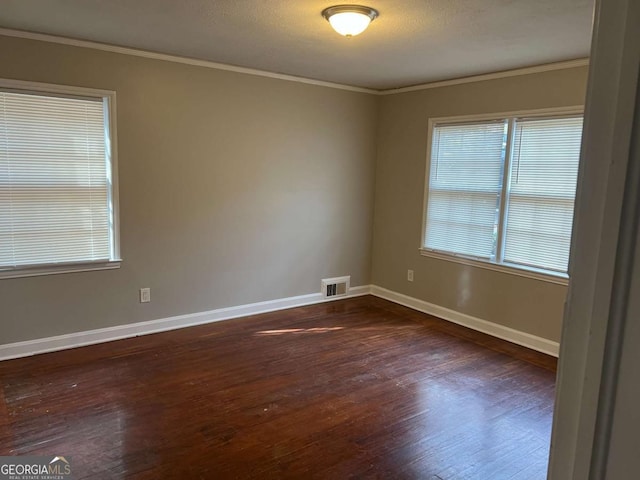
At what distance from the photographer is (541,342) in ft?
13.1

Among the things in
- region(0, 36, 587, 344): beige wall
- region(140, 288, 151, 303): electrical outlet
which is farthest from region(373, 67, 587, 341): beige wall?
region(140, 288, 151, 303): electrical outlet

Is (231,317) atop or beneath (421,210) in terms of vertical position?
beneath

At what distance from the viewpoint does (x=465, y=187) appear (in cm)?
455

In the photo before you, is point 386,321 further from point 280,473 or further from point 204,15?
point 204,15

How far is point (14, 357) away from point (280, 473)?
8.07 ft

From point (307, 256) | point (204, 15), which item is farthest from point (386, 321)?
point (204, 15)

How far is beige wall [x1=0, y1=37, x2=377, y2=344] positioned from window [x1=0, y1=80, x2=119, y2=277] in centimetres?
10

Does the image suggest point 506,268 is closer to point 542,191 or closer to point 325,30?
point 542,191

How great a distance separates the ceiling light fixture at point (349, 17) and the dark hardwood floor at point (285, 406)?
7.62 feet

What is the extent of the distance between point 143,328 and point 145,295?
0.97 ft

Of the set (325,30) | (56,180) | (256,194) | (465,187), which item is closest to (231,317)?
(256,194)

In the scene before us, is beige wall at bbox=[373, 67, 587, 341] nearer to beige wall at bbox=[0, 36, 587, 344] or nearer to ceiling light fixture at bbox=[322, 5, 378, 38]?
beige wall at bbox=[0, 36, 587, 344]

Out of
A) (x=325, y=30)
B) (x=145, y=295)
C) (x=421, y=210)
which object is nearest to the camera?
(x=325, y=30)

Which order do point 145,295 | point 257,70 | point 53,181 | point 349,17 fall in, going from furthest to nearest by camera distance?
point 257,70, point 145,295, point 53,181, point 349,17
